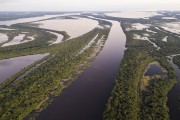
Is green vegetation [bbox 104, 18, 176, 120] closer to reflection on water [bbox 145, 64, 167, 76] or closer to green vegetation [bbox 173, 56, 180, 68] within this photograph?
reflection on water [bbox 145, 64, 167, 76]

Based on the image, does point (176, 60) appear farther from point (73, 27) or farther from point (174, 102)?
point (73, 27)

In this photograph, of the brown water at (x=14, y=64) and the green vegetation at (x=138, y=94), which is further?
the brown water at (x=14, y=64)

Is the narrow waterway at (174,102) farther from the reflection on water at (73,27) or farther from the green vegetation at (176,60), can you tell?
the reflection on water at (73,27)

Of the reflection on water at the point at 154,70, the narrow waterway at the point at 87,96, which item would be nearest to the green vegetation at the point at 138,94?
the reflection on water at the point at 154,70

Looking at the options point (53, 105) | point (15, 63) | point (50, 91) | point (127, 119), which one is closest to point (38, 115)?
point (53, 105)

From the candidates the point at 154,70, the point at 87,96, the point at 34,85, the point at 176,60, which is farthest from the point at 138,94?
the point at 176,60

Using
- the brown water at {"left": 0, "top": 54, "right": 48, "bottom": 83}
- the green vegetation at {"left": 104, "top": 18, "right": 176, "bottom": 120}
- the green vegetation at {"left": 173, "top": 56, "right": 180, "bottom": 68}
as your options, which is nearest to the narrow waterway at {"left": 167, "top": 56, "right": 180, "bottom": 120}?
the green vegetation at {"left": 104, "top": 18, "right": 176, "bottom": 120}

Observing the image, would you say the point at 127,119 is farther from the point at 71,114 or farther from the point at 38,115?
the point at 38,115
